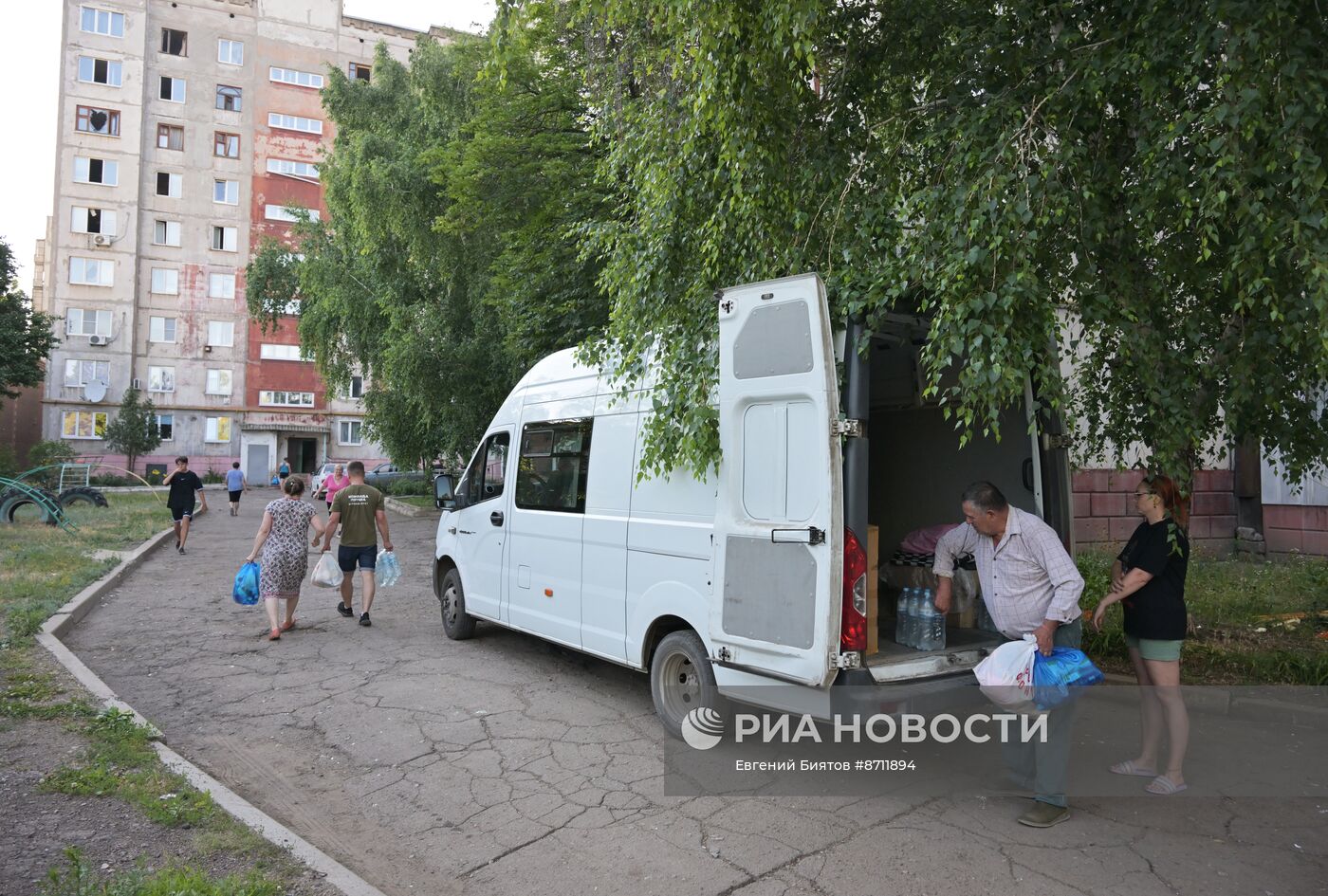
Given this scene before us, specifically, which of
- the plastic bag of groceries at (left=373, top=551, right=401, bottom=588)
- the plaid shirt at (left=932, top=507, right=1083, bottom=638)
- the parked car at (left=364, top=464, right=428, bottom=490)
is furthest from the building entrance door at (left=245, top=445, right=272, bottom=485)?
the plaid shirt at (left=932, top=507, right=1083, bottom=638)

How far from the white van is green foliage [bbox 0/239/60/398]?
113 ft

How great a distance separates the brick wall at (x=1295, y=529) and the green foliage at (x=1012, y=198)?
29.1 feet

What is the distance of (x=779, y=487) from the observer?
448 cm

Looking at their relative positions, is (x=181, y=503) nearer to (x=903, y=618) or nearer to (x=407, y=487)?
(x=903, y=618)

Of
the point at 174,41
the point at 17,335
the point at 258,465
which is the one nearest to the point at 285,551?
the point at 17,335

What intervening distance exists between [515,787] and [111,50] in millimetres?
50225

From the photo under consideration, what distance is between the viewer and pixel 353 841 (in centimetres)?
418

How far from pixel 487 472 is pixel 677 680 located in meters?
3.12

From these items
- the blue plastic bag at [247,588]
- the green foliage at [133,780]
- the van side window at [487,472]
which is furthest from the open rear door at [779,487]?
the blue plastic bag at [247,588]

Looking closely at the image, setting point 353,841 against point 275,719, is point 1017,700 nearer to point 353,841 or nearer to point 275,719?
point 353,841

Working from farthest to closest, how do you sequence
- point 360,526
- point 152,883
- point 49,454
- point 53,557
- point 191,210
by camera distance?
point 191,210 < point 49,454 < point 53,557 < point 360,526 < point 152,883

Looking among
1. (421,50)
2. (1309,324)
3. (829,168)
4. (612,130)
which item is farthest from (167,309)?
(1309,324)

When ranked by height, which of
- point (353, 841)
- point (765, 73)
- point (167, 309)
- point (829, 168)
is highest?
point (167, 309)

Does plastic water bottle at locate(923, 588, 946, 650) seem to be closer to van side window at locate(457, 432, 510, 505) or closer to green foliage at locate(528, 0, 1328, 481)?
green foliage at locate(528, 0, 1328, 481)
